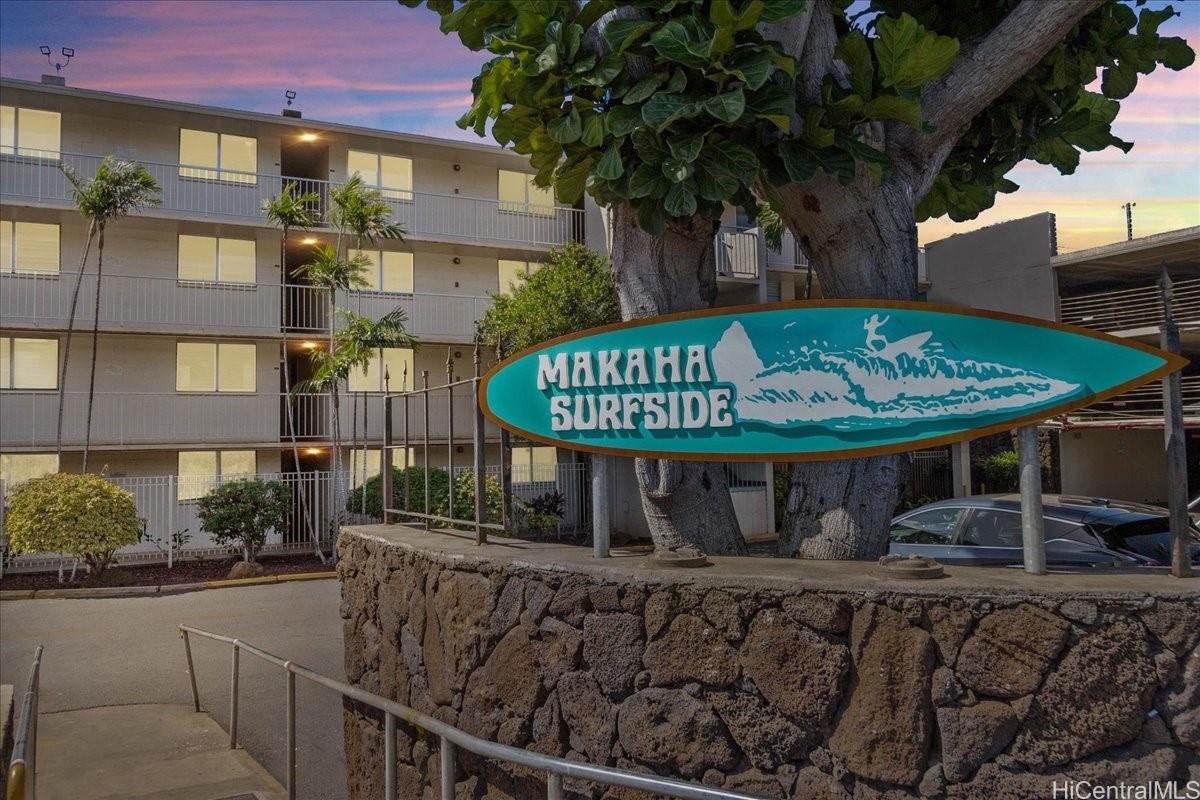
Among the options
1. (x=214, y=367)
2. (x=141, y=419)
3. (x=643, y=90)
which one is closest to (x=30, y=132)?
(x=214, y=367)

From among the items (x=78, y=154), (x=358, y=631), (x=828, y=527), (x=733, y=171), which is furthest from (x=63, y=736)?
(x=78, y=154)

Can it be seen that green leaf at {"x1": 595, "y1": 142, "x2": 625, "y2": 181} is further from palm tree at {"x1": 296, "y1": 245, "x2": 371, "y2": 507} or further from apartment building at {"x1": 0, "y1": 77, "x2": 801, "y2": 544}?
palm tree at {"x1": 296, "y1": 245, "x2": 371, "y2": 507}

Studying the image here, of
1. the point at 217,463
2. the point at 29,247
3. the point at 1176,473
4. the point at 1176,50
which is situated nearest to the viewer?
the point at 1176,473

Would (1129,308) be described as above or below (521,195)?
below

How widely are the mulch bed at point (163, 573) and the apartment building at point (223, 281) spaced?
6.36ft

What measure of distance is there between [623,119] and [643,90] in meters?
0.17

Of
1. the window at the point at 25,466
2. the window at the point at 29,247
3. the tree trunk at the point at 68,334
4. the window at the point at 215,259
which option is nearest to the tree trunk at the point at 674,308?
the tree trunk at the point at 68,334

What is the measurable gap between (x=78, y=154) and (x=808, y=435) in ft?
70.3

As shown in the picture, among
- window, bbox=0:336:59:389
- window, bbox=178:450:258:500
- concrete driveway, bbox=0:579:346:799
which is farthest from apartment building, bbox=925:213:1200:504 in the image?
window, bbox=0:336:59:389

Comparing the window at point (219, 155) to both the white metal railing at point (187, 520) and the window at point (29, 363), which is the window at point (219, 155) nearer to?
the window at point (29, 363)

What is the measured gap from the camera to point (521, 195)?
84.1 ft

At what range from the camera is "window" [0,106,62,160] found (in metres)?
20.3

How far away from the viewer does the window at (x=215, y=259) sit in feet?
72.1

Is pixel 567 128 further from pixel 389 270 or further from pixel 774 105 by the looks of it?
pixel 389 270
